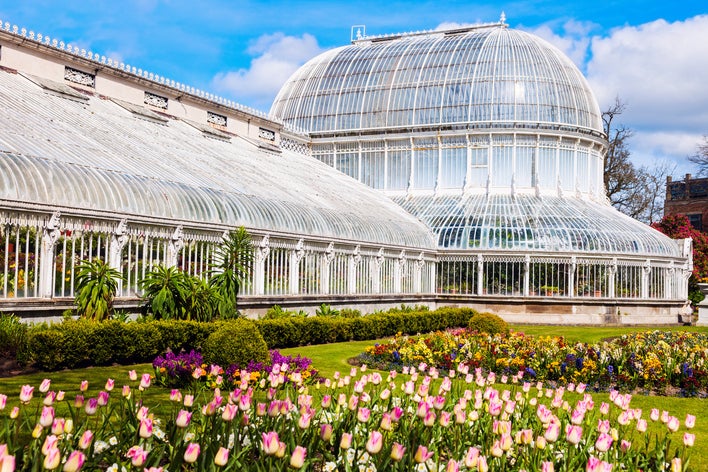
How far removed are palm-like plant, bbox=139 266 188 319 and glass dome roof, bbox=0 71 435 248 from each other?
1.67 metres

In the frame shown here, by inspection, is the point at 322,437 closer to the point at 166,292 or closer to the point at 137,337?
the point at 137,337

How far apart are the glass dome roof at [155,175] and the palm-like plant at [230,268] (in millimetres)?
801

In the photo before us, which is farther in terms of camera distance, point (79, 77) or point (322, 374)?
point (79, 77)

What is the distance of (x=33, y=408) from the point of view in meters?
10.4

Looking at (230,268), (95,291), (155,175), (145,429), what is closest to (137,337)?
(95,291)

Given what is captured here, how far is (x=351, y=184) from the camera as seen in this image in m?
39.1

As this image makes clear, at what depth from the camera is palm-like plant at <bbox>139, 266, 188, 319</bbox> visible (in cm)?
1809

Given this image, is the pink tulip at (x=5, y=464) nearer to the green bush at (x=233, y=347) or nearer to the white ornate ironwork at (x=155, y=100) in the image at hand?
the green bush at (x=233, y=347)

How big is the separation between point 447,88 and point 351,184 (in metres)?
7.91

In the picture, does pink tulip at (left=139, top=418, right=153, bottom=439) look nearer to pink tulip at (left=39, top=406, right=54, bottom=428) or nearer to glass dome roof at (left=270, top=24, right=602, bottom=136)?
pink tulip at (left=39, top=406, right=54, bottom=428)

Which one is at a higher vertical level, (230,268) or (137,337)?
(230,268)

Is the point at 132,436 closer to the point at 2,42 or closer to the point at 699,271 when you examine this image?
the point at 2,42

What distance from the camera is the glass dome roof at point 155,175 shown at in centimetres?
1747

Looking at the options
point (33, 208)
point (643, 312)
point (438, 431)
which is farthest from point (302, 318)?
point (643, 312)
